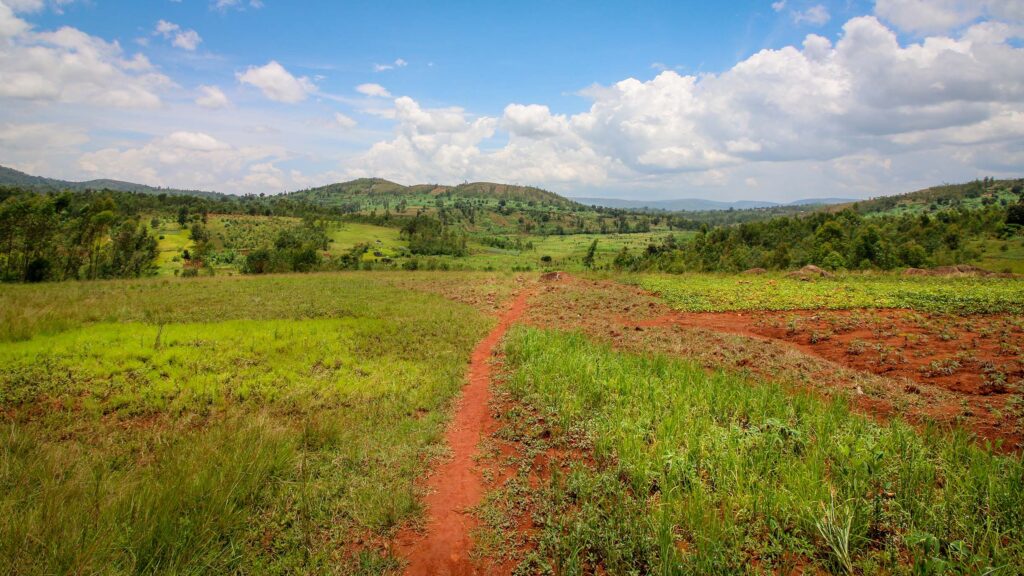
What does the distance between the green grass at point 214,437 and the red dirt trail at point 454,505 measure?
0.94 ft

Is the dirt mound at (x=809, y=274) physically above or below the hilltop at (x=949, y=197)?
below

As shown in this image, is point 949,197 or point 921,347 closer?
point 921,347

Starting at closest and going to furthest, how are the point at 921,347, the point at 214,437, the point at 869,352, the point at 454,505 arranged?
the point at 454,505, the point at 214,437, the point at 869,352, the point at 921,347

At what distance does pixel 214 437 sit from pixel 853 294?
26668mm

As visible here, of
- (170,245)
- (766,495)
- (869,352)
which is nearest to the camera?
(766,495)

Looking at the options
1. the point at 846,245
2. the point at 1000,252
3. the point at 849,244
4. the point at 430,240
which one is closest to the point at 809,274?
the point at 849,244

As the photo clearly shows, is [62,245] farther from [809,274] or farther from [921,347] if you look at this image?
[809,274]

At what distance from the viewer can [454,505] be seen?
211 inches

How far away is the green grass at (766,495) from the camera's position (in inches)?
143

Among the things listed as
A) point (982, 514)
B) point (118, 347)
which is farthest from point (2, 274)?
point (982, 514)

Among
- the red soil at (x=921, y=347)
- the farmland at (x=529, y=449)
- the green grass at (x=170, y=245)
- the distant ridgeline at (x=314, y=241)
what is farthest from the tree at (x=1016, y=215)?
the green grass at (x=170, y=245)

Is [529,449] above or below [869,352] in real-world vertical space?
below

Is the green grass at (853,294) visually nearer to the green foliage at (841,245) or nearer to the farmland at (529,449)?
the farmland at (529,449)

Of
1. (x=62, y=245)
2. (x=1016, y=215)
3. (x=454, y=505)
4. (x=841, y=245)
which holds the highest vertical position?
(x=1016, y=215)
